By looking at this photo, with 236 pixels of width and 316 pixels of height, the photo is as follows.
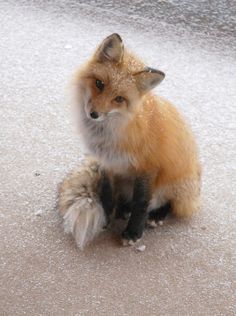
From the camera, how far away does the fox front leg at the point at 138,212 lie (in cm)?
146

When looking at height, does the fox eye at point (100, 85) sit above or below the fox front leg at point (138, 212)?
above

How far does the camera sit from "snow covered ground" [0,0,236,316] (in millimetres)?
1363

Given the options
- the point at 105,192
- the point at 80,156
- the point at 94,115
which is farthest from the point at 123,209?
the point at 94,115

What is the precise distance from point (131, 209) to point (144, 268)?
0.18m

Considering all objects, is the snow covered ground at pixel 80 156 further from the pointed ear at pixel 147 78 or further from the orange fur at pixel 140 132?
the pointed ear at pixel 147 78

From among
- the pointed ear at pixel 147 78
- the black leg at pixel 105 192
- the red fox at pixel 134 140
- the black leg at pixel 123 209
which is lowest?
the black leg at pixel 123 209

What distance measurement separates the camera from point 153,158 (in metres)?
1.43

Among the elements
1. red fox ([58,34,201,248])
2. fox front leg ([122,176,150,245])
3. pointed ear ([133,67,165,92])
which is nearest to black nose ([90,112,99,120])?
red fox ([58,34,201,248])

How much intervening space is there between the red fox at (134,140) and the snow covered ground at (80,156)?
0.10 m

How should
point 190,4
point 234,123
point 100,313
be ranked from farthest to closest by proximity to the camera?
point 190,4
point 234,123
point 100,313

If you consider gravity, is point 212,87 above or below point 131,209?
above

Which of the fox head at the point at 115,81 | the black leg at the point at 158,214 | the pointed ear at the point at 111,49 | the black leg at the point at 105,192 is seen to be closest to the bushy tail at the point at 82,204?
the black leg at the point at 105,192

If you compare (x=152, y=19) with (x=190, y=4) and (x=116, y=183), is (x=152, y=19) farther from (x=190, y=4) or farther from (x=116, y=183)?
(x=116, y=183)

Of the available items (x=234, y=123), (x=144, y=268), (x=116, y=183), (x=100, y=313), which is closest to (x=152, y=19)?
(x=234, y=123)
